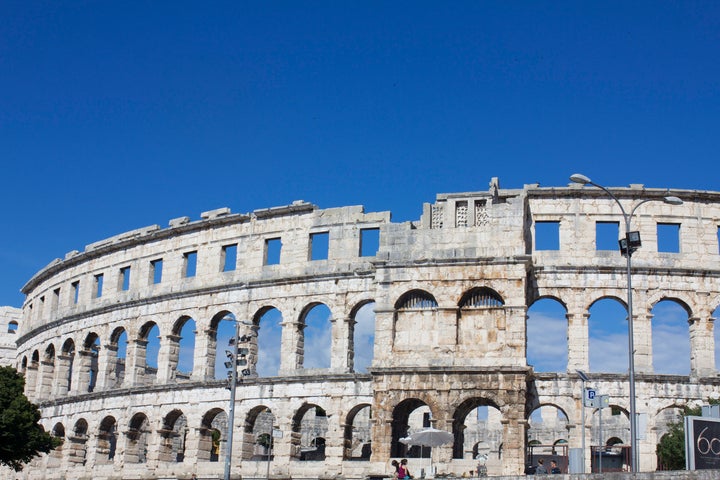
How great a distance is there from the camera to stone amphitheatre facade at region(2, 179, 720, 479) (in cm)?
3544

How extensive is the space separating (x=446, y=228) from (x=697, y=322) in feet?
35.4

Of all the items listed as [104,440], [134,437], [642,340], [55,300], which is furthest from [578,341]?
[55,300]

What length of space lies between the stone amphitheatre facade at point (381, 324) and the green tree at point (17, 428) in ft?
13.0

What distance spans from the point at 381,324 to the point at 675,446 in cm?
1169

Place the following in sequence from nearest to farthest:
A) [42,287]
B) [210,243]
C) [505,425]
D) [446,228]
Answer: [505,425]
[446,228]
[210,243]
[42,287]

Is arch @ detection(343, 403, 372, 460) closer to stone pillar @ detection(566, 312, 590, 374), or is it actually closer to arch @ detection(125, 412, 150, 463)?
arch @ detection(125, 412, 150, 463)

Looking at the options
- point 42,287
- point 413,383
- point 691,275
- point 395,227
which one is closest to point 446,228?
point 395,227

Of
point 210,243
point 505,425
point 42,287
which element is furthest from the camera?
point 42,287

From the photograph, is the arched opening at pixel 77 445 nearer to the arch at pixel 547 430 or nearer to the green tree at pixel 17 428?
the green tree at pixel 17 428

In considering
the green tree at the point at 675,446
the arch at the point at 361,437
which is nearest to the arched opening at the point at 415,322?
→ the green tree at the point at 675,446

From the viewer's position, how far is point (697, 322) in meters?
38.5

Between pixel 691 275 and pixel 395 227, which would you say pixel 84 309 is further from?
pixel 691 275

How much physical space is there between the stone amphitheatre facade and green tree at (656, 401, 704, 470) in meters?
0.61

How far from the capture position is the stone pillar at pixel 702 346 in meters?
38.0
